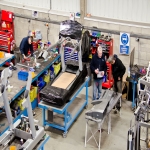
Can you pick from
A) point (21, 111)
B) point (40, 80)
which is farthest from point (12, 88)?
point (40, 80)

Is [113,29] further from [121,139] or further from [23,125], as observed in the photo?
[23,125]

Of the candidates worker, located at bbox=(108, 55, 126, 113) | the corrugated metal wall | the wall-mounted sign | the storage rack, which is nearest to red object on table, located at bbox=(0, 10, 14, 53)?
the corrugated metal wall

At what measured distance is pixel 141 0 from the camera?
9.82m

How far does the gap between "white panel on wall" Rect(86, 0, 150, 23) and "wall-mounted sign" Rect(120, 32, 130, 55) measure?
1.51 ft

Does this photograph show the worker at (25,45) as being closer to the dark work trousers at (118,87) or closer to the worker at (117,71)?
the worker at (117,71)

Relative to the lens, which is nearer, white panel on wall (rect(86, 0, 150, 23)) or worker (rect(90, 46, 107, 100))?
worker (rect(90, 46, 107, 100))

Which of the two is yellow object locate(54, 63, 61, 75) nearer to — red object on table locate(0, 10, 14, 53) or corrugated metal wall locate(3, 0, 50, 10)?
corrugated metal wall locate(3, 0, 50, 10)

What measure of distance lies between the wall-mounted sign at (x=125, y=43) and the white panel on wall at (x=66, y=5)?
1647 mm

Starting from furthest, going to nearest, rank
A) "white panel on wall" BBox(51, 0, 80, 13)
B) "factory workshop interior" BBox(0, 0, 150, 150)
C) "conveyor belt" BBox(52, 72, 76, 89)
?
"white panel on wall" BBox(51, 0, 80, 13), "conveyor belt" BBox(52, 72, 76, 89), "factory workshop interior" BBox(0, 0, 150, 150)

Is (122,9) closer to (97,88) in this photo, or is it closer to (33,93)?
(97,88)

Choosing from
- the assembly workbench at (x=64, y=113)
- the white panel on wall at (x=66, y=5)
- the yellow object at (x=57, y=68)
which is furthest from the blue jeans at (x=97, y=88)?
the white panel on wall at (x=66, y=5)

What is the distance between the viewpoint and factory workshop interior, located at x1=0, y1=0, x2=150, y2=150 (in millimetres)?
8125

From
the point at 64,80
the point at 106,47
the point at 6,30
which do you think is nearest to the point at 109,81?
the point at 106,47

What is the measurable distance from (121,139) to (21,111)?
96.0 inches
